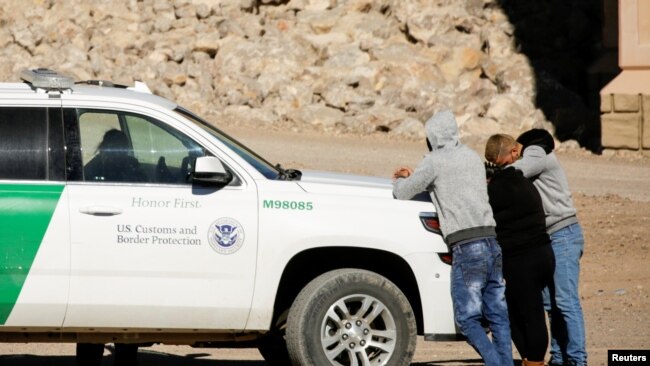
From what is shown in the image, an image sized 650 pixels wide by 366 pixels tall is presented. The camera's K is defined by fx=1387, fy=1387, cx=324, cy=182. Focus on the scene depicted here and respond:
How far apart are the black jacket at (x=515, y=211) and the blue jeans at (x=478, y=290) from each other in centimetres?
29

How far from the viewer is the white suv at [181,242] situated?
8016 millimetres

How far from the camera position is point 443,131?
8477mm

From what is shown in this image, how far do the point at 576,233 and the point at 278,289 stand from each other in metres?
2.15

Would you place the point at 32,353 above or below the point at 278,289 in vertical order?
below

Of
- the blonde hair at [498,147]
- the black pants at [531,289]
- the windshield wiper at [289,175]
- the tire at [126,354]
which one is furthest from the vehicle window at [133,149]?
the black pants at [531,289]

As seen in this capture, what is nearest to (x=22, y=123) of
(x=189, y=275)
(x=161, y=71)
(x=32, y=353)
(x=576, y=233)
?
(x=189, y=275)

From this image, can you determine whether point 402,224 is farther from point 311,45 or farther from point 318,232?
point 311,45

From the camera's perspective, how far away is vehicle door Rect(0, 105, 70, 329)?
7.94 metres

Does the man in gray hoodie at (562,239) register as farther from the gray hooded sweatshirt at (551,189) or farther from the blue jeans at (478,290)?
the blue jeans at (478,290)

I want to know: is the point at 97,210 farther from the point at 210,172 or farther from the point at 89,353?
the point at 89,353

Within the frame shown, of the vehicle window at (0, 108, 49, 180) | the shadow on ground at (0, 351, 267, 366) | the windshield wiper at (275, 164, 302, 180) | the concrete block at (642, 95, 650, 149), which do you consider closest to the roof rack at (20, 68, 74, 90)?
the vehicle window at (0, 108, 49, 180)

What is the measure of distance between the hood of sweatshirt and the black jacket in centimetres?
44

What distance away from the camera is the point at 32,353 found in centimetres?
1052

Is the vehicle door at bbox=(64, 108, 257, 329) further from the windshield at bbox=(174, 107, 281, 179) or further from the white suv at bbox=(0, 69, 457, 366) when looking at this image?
the windshield at bbox=(174, 107, 281, 179)
